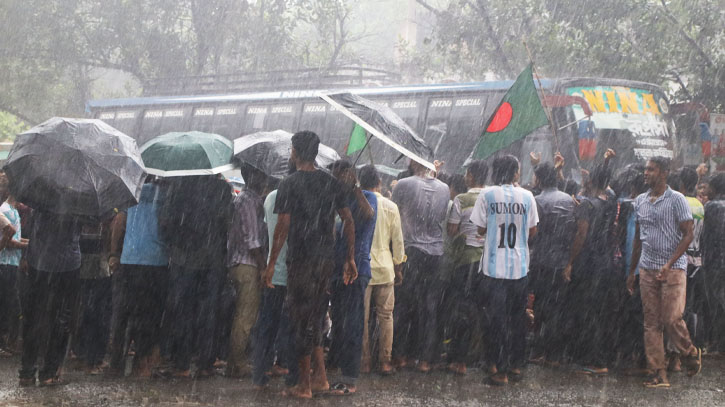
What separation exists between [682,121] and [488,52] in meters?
7.59

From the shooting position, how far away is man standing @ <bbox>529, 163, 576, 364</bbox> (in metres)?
7.73

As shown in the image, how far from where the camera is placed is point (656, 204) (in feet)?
23.4

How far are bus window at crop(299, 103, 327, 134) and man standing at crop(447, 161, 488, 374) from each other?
9464 mm

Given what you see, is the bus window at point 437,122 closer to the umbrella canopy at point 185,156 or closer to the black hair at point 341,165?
the umbrella canopy at point 185,156

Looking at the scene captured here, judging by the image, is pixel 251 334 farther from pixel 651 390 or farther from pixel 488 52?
pixel 488 52

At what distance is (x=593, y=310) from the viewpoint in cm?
793

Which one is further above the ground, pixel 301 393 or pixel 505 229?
pixel 505 229

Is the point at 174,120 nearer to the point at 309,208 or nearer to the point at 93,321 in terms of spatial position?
the point at 93,321

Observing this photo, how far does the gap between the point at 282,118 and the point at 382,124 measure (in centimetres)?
1115

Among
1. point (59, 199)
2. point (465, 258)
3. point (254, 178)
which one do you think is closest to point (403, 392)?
point (465, 258)

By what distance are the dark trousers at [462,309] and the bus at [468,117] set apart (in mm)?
2647

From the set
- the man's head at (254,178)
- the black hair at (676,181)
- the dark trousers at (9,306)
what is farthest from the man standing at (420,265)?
the dark trousers at (9,306)

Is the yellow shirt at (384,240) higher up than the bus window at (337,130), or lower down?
lower down

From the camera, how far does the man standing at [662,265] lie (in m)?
7.04
